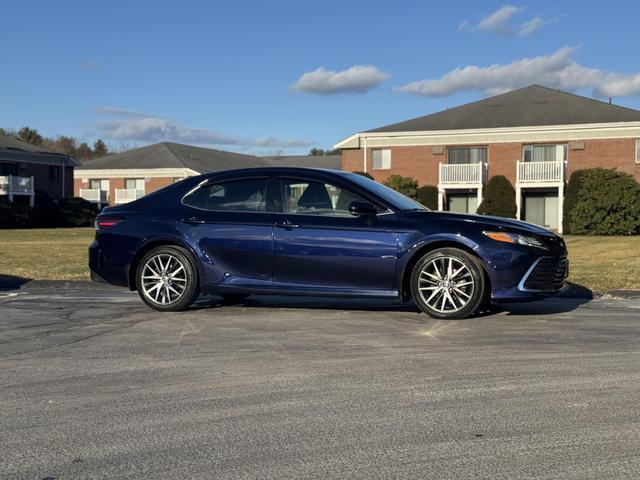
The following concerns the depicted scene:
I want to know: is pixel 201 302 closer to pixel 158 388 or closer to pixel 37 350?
pixel 37 350

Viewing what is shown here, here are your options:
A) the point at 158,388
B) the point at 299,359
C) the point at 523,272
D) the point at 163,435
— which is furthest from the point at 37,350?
the point at 523,272

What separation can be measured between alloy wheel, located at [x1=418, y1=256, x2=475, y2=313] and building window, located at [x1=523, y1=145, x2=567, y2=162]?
31503 millimetres

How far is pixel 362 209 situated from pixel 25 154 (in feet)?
167

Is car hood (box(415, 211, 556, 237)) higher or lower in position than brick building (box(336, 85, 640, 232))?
lower

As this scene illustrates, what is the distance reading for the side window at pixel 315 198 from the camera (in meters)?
7.83

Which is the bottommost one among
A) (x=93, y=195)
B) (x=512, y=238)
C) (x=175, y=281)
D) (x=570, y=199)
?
(x=175, y=281)

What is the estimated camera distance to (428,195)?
37.9 meters

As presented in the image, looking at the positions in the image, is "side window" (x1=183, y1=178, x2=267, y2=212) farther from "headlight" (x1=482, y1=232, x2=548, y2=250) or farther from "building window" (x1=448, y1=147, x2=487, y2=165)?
"building window" (x1=448, y1=147, x2=487, y2=165)

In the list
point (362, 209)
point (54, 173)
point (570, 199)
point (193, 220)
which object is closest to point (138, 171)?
point (54, 173)

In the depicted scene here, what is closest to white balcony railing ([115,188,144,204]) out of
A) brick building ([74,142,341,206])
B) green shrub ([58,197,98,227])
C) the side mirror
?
brick building ([74,142,341,206])

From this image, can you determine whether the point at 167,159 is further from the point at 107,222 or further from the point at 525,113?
the point at 107,222

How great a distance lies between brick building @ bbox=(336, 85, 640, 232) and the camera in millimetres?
36188

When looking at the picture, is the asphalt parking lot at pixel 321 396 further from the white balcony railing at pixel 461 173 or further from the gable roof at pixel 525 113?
the gable roof at pixel 525 113

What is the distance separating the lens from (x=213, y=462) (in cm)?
349
